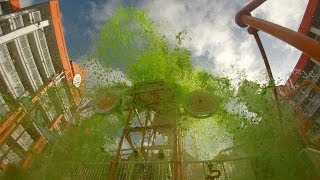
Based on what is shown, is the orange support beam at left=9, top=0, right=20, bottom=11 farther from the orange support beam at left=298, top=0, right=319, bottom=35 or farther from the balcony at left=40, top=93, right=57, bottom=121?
the orange support beam at left=298, top=0, right=319, bottom=35

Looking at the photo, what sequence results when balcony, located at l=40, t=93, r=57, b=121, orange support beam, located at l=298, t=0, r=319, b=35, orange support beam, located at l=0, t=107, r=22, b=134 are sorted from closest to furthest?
orange support beam, located at l=0, t=107, r=22, b=134
orange support beam, located at l=298, t=0, r=319, b=35
balcony, located at l=40, t=93, r=57, b=121

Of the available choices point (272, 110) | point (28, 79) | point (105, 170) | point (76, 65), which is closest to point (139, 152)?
point (105, 170)

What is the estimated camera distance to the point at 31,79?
1933 centimetres

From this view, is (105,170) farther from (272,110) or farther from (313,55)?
(313,55)

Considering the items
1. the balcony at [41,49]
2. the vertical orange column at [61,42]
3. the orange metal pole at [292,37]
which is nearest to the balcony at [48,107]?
the balcony at [41,49]

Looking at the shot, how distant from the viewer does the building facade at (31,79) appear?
56.9 feet

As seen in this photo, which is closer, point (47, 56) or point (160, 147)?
point (160, 147)

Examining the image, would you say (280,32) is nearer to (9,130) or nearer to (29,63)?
(9,130)

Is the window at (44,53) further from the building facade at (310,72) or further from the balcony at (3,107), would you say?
the building facade at (310,72)

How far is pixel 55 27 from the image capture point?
65.6 feet

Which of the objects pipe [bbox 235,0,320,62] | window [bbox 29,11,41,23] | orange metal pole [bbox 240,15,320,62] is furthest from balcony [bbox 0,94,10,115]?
orange metal pole [bbox 240,15,320,62]

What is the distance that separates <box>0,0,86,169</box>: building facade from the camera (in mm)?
17328

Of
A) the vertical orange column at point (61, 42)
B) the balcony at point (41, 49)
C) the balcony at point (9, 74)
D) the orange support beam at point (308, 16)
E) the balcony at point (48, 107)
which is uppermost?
the orange support beam at point (308, 16)

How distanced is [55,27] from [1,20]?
14.6 feet
